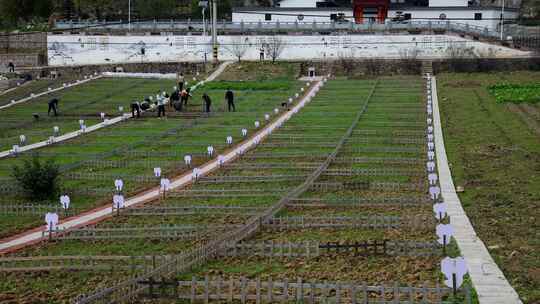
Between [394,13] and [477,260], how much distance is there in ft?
215

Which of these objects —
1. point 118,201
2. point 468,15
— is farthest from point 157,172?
point 468,15

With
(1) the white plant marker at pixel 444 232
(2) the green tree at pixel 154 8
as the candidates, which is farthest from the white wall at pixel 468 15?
(1) the white plant marker at pixel 444 232

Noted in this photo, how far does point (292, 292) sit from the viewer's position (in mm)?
13578

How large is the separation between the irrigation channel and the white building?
166 ft

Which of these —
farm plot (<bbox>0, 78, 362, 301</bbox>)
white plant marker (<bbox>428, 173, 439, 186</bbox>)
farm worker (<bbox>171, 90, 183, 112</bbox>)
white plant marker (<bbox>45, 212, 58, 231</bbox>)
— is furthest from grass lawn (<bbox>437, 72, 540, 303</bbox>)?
farm worker (<bbox>171, 90, 183, 112</bbox>)

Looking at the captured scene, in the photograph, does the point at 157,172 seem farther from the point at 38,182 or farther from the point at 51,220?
the point at 51,220

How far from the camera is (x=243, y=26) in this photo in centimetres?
7419

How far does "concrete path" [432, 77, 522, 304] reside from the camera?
538 inches

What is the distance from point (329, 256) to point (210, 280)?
283 cm

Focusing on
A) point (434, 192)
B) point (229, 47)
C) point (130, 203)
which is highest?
point (229, 47)

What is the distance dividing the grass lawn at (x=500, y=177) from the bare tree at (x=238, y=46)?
27361mm

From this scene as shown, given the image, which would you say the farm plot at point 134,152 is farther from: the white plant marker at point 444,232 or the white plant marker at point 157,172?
the white plant marker at point 444,232

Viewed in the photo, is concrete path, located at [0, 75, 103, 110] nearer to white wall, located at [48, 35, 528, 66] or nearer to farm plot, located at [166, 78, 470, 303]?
white wall, located at [48, 35, 528, 66]

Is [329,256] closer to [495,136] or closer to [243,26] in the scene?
[495,136]
